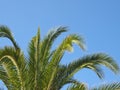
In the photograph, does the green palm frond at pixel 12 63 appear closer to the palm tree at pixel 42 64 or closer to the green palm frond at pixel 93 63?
the palm tree at pixel 42 64

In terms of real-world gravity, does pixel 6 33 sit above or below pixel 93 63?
above

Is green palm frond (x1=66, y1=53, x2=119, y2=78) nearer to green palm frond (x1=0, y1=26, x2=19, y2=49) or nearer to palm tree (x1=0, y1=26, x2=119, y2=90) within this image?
palm tree (x1=0, y1=26, x2=119, y2=90)

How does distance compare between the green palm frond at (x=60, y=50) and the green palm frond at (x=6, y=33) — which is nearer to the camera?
the green palm frond at (x=60, y=50)

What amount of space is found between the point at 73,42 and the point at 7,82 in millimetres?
2873

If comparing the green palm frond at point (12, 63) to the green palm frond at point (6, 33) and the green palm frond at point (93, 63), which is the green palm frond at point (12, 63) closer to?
the green palm frond at point (6, 33)

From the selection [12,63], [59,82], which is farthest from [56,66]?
[12,63]

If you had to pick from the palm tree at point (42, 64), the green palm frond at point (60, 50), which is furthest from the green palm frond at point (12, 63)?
the green palm frond at point (60, 50)

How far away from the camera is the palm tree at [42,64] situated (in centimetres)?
1719

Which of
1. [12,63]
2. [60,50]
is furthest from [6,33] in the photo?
[60,50]

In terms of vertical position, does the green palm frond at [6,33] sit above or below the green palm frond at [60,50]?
above

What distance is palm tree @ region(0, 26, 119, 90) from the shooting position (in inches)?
677

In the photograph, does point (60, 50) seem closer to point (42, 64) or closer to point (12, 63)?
point (42, 64)

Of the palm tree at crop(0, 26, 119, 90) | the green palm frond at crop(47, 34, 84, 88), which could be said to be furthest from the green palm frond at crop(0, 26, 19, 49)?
the green palm frond at crop(47, 34, 84, 88)

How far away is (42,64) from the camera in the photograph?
17.5 meters
